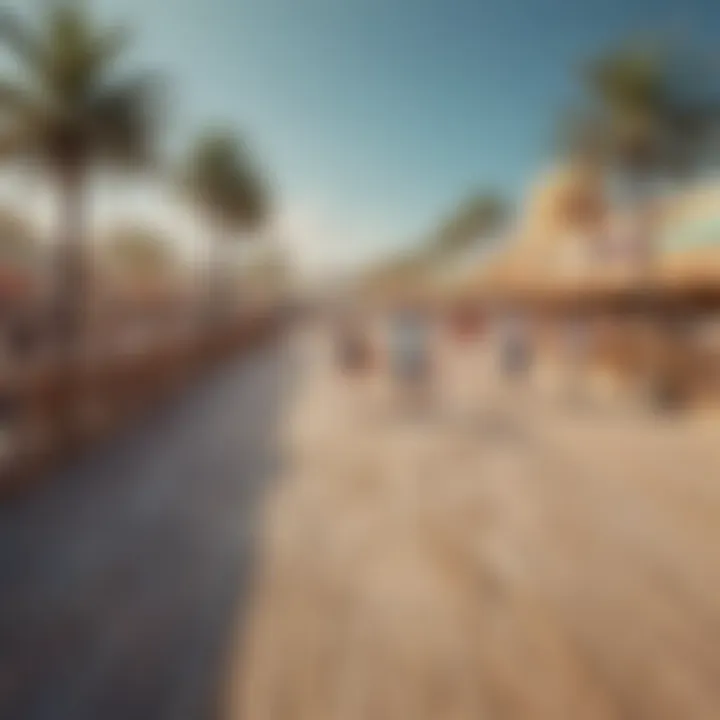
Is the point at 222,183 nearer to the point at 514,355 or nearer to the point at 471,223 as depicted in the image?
the point at 514,355

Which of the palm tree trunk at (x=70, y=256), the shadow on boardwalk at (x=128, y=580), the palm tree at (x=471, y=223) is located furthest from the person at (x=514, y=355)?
the palm tree at (x=471, y=223)

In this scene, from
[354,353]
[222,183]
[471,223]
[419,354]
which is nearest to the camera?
[419,354]

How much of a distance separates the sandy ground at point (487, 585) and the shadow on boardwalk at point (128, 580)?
9.9 inches

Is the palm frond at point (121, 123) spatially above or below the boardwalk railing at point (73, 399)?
above

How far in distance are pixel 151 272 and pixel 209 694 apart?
57189mm

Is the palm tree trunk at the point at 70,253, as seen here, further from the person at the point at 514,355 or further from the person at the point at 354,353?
the person at the point at 514,355

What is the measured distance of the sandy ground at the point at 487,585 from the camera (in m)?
3.04

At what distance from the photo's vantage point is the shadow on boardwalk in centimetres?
303

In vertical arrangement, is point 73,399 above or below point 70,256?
below

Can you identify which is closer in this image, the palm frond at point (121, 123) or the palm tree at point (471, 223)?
the palm frond at point (121, 123)

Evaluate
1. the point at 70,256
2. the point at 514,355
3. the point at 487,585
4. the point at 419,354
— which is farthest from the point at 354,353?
the point at 487,585

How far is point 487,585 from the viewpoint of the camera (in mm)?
4152

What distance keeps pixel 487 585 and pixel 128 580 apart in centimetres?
223

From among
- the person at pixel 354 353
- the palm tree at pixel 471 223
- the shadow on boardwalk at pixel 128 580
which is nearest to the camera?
the shadow on boardwalk at pixel 128 580
